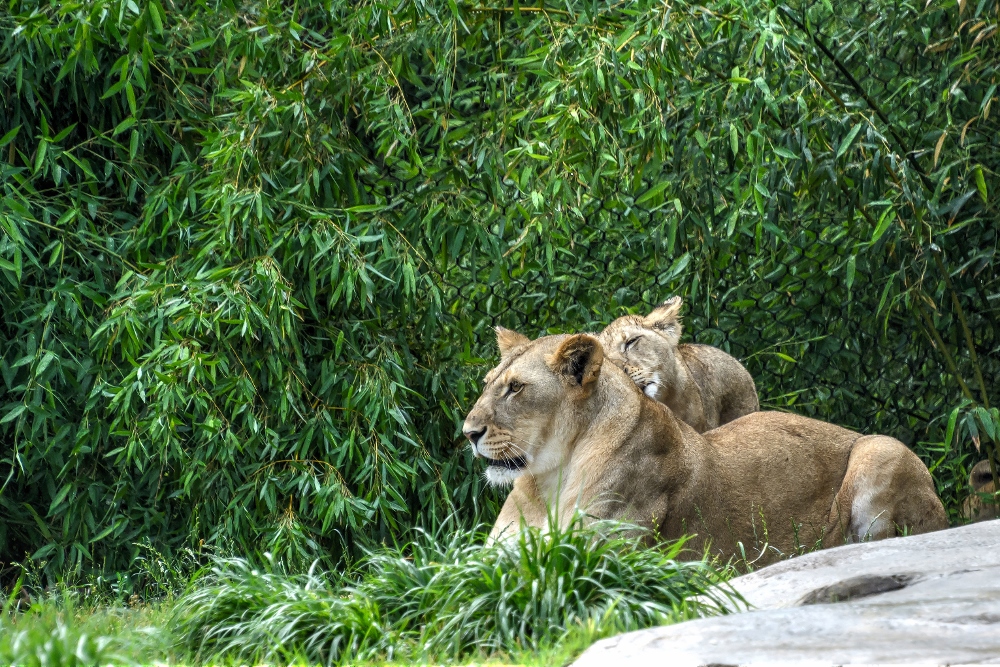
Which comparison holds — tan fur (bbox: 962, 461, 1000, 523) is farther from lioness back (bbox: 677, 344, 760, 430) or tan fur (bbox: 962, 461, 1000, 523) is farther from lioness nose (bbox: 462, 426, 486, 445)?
lioness nose (bbox: 462, 426, 486, 445)

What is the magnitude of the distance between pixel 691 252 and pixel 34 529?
3.56 meters

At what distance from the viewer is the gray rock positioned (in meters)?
2.52

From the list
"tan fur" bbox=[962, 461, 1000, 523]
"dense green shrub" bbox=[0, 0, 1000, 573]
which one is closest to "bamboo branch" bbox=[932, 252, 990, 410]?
"dense green shrub" bbox=[0, 0, 1000, 573]

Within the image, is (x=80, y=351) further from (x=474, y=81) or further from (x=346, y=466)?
(x=474, y=81)

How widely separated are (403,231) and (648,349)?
4.57 ft

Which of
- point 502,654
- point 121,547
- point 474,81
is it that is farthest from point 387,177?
point 502,654

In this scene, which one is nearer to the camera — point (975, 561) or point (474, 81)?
point (975, 561)

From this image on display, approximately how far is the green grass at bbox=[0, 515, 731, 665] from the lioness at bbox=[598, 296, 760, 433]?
177 centimetres

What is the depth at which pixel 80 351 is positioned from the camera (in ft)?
19.8

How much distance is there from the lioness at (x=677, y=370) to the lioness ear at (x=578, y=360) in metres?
0.66

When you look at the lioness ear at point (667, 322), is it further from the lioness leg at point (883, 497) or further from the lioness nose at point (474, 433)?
the lioness nose at point (474, 433)

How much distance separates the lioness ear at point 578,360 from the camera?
15.3 ft

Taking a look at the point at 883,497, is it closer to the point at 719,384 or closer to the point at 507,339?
the point at 719,384

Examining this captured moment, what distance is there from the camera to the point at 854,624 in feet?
9.04
